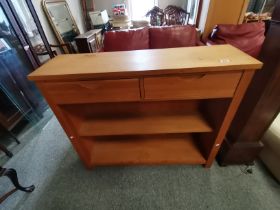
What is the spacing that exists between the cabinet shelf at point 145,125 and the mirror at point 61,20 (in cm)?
203

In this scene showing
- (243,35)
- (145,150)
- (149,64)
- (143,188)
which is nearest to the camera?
(149,64)

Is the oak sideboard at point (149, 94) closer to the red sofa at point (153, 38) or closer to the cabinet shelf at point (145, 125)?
the cabinet shelf at point (145, 125)

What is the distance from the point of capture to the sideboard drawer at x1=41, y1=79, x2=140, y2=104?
2.27 feet

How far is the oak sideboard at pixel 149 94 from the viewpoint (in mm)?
656

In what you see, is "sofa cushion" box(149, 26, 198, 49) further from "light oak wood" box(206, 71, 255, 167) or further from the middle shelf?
"light oak wood" box(206, 71, 255, 167)

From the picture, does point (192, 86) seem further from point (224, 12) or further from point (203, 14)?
point (203, 14)

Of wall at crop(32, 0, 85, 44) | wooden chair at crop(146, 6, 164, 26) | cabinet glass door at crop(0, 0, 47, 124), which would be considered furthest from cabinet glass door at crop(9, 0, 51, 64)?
wooden chair at crop(146, 6, 164, 26)

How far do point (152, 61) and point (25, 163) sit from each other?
59.1 inches

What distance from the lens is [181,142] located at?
4.09ft

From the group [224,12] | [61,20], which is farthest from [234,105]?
[61,20]

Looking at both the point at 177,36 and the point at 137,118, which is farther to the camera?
the point at 177,36

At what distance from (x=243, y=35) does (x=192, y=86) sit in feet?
5.92

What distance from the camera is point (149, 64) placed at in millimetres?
690

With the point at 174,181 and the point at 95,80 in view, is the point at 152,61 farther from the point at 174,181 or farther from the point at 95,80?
the point at 174,181
